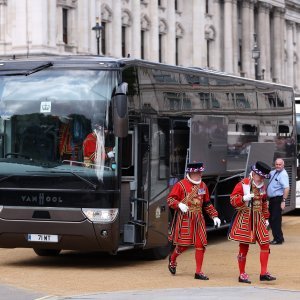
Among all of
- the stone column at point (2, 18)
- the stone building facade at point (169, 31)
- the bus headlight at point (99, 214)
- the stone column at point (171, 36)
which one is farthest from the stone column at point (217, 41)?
the bus headlight at point (99, 214)

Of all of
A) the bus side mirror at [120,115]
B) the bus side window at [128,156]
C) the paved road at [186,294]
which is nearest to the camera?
the paved road at [186,294]

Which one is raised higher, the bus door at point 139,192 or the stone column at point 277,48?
the stone column at point 277,48

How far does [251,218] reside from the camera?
12.5m

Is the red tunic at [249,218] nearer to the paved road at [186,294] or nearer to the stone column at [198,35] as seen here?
the paved road at [186,294]

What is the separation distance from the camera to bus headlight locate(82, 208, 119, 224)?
13594 millimetres

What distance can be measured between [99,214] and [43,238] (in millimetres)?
913

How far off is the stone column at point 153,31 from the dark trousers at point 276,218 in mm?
52756

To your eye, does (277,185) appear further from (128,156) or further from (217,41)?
(217,41)

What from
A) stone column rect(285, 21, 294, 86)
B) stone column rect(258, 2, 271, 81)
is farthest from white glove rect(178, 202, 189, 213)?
stone column rect(285, 21, 294, 86)

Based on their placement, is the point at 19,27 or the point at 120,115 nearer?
the point at 120,115

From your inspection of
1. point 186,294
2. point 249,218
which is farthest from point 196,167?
point 186,294

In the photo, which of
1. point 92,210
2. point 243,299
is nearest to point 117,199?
point 92,210

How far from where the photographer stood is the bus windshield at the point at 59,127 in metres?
13.6

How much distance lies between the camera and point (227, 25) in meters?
81.4
